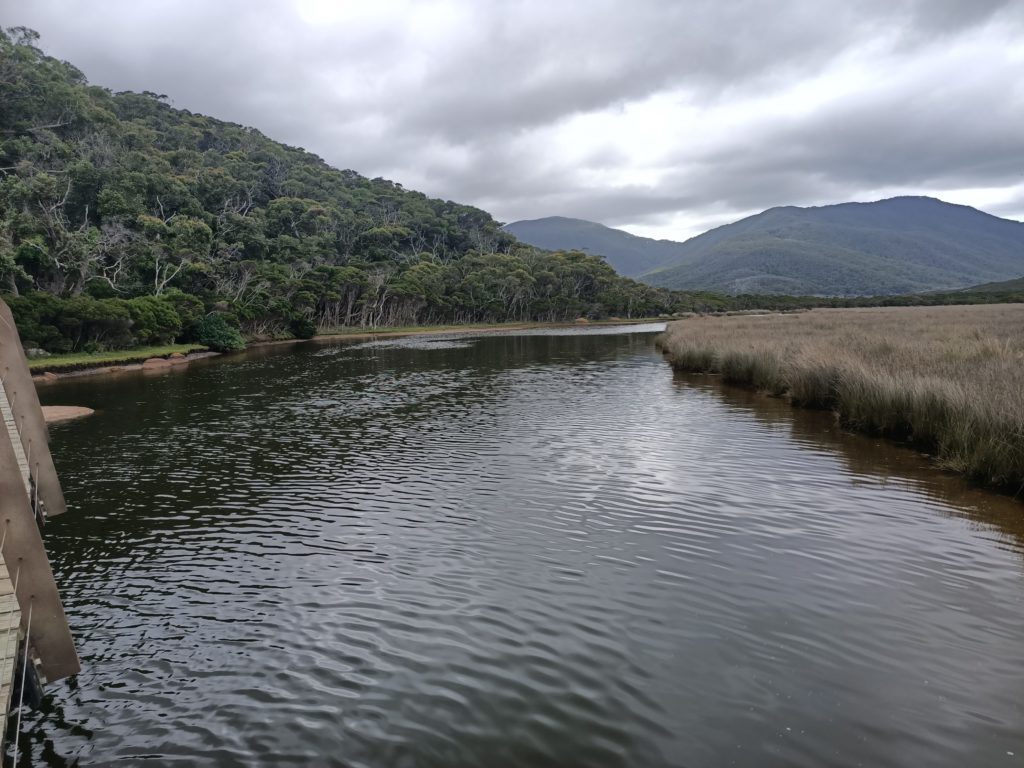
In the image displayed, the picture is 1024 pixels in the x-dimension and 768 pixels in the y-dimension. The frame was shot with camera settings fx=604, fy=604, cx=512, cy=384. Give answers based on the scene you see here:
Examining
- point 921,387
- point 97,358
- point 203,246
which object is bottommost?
point 97,358

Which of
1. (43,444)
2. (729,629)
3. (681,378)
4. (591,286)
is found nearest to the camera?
(729,629)

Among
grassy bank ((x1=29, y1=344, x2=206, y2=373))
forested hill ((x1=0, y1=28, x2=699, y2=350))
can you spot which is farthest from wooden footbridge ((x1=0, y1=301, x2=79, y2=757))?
forested hill ((x1=0, y1=28, x2=699, y2=350))

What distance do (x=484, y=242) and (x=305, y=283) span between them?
76629mm

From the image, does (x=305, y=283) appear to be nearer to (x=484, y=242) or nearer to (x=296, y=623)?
(x=296, y=623)

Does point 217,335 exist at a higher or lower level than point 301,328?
lower

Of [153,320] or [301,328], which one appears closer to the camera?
[153,320]

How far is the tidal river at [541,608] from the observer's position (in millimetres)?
4781

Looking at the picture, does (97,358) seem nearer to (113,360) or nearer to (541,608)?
(113,360)

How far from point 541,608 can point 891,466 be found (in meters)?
9.03

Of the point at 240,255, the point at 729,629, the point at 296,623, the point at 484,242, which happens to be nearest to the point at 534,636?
the point at 729,629

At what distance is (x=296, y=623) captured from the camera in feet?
21.9

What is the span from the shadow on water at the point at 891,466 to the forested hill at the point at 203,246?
1546 inches

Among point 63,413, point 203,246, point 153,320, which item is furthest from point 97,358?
point 203,246

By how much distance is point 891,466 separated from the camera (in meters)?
12.1
